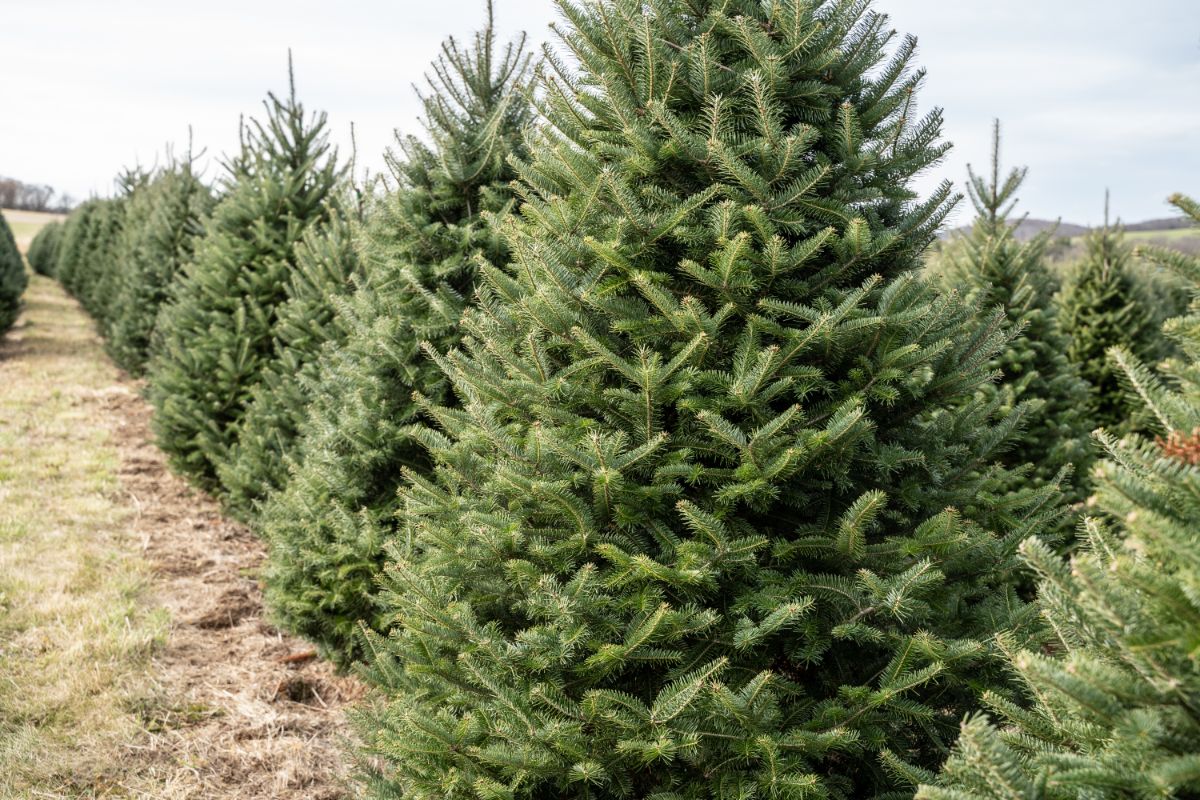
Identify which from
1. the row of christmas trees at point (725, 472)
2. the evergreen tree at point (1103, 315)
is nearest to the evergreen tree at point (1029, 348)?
the row of christmas trees at point (725, 472)

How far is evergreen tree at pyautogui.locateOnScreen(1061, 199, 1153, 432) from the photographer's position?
1000 cm

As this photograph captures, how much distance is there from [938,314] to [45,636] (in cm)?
576

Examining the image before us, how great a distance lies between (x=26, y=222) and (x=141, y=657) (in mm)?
85760

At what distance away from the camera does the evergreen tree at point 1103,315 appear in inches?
394

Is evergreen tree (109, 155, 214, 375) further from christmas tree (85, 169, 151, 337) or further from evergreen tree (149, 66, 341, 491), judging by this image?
evergreen tree (149, 66, 341, 491)

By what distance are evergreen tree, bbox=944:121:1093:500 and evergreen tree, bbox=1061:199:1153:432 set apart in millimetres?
3730

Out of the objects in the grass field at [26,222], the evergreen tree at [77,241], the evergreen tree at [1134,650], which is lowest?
the evergreen tree at [1134,650]

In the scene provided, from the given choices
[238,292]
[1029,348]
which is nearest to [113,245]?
[238,292]

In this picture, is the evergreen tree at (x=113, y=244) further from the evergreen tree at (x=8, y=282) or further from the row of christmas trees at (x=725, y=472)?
the row of christmas trees at (x=725, y=472)

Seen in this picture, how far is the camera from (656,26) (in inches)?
115

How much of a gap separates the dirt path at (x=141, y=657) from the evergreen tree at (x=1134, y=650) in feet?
10.5

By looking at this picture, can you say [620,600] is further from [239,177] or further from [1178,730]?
[239,177]

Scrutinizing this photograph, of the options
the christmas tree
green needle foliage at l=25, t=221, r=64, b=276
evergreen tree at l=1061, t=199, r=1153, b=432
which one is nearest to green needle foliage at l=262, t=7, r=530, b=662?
evergreen tree at l=1061, t=199, r=1153, b=432

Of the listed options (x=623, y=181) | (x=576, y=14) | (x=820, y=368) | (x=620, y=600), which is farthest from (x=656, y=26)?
(x=620, y=600)
